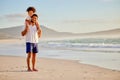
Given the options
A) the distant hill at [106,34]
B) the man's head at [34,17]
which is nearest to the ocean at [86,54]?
the man's head at [34,17]

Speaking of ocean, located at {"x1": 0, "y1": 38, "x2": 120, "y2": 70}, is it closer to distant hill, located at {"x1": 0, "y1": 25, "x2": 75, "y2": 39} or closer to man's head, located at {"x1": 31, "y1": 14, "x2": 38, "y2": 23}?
man's head, located at {"x1": 31, "y1": 14, "x2": 38, "y2": 23}

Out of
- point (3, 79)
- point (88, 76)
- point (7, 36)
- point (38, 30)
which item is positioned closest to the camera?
point (3, 79)

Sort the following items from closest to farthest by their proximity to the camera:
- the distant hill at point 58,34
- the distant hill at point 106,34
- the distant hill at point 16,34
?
the distant hill at point 106,34, the distant hill at point 58,34, the distant hill at point 16,34

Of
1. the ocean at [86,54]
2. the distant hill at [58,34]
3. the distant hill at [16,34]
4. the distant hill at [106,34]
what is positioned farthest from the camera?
the distant hill at [16,34]

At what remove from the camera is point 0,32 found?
125 ft

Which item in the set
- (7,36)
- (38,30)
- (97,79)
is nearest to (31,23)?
(38,30)

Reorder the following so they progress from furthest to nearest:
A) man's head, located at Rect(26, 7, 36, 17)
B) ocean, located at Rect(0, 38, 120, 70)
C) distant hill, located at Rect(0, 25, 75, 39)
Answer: distant hill, located at Rect(0, 25, 75, 39), ocean, located at Rect(0, 38, 120, 70), man's head, located at Rect(26, 7, 36, 17)

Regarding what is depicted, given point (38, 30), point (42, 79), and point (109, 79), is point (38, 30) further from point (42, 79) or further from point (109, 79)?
point (109, 79)

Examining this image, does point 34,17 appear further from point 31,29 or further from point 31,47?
point 31,47

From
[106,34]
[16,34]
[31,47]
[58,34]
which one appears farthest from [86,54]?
[16,34]

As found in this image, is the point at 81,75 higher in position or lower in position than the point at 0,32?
lower

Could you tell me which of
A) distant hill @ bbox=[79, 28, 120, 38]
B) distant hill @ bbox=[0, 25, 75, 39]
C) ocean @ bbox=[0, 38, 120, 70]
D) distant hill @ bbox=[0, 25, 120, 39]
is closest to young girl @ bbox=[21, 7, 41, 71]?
ocean @ bbox=[0, 38, 120, 70]

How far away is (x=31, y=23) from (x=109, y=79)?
1600 millimetres

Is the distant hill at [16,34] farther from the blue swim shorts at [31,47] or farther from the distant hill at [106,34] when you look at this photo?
the blue swim shorts at [31,47]
